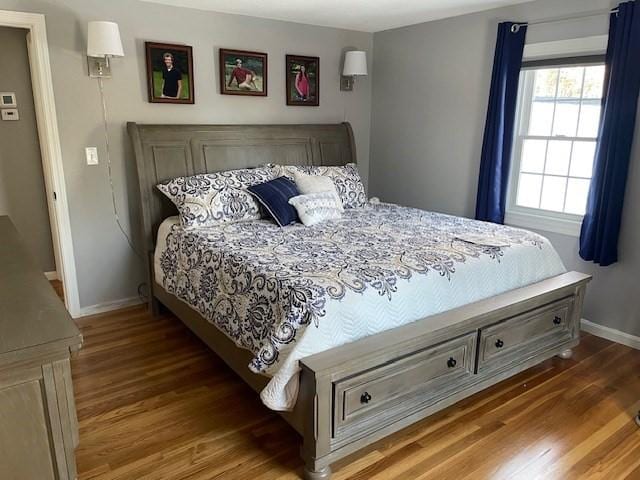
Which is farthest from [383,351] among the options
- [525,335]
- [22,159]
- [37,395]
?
[22,159]

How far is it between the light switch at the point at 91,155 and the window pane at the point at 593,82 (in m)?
3.35

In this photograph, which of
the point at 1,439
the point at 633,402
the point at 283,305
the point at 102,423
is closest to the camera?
the point at 1,439

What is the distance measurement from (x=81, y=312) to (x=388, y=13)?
3212 millimetres

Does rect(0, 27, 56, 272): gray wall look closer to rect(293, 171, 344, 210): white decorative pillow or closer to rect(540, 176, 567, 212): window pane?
rect(293, 171, 344, 210): white decorative pillow

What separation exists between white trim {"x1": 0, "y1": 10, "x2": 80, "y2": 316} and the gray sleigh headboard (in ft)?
1.62

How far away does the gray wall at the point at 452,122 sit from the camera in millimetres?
3127

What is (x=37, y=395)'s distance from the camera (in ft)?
3.82

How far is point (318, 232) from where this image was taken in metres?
3.00

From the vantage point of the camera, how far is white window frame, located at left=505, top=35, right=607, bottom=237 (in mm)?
3100

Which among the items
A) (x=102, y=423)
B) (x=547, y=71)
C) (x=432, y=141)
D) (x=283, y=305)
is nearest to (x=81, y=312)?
(x=102, y=423)

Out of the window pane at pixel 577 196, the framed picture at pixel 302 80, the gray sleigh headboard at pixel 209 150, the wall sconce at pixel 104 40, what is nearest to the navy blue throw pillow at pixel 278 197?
Answer: the gray sleigh headboard at pixel 209 150

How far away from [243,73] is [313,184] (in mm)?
1130

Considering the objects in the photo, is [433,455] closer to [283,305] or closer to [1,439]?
[283,305]

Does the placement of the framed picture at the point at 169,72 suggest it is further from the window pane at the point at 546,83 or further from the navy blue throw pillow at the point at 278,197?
the window pane at the point at 546,83
